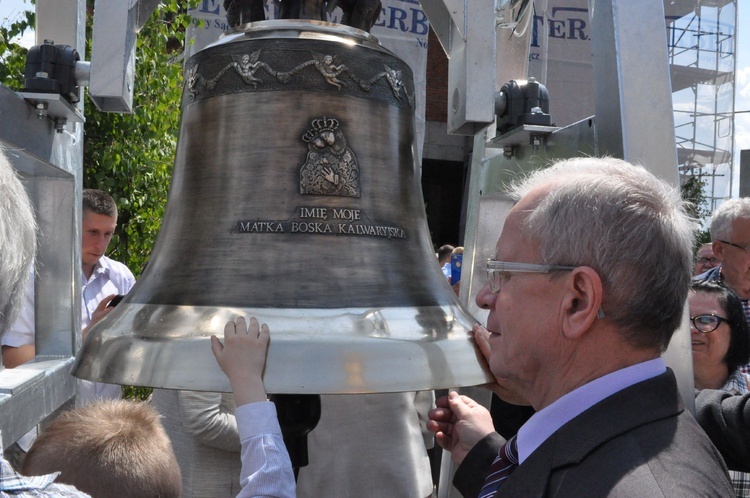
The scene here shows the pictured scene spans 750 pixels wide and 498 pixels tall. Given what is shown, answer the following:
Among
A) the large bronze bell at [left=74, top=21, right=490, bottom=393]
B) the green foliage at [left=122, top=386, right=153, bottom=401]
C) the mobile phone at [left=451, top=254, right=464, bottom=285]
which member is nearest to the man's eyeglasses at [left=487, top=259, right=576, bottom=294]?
the large bronze bell at [left=74, top=21, right=490, bottom=393]

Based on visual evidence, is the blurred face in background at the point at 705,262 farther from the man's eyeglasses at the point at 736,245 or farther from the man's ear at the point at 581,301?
the man's ear at the point at 581,301

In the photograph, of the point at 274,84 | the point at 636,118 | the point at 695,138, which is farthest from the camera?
the point at 695,138

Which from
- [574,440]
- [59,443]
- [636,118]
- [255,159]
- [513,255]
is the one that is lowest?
[59,443]

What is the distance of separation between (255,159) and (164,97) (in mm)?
3391

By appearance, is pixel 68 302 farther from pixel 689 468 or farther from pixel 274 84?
pixel 689 468

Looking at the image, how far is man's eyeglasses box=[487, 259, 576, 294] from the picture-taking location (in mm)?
1360

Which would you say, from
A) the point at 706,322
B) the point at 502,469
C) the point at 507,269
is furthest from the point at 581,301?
the point at 706,322

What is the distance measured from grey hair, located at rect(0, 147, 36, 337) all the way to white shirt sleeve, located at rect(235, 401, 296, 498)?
53 centimetres

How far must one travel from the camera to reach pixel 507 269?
1.44 m

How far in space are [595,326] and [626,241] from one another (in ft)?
0.49

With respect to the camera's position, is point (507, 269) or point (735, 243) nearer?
point (507, 269)

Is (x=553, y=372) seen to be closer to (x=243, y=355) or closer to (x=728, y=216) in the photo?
(x=243, y=355)

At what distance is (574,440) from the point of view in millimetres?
1273

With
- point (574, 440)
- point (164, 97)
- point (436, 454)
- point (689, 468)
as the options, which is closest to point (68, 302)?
point (574, 440)
